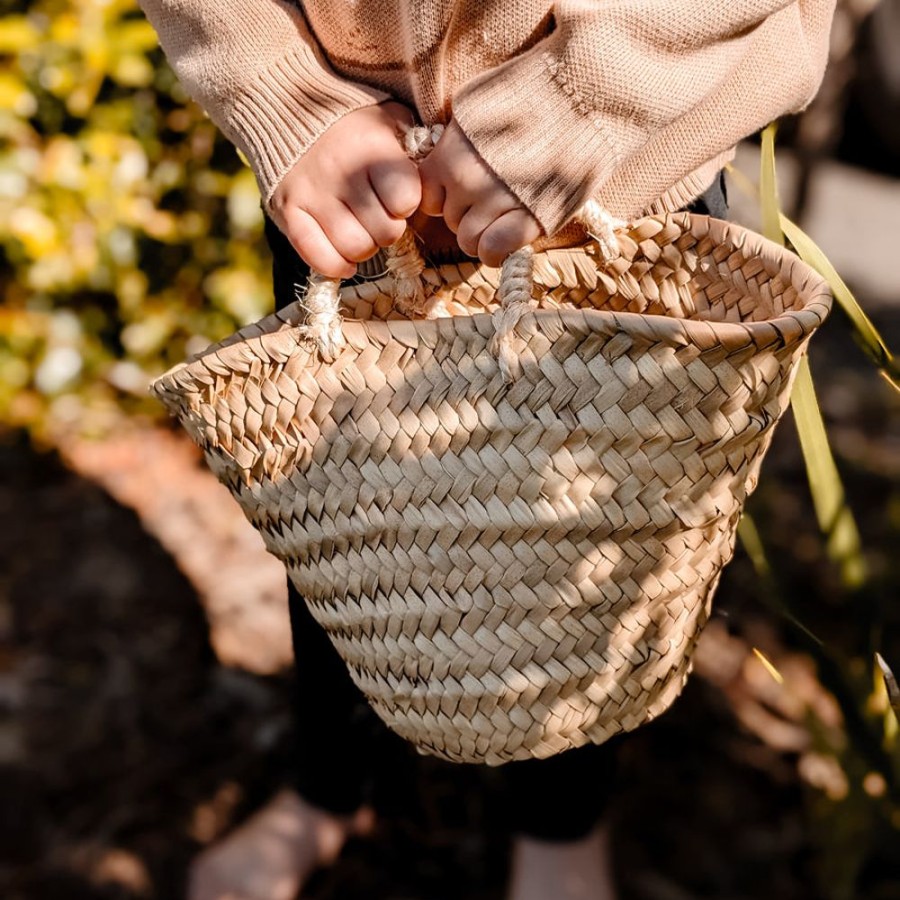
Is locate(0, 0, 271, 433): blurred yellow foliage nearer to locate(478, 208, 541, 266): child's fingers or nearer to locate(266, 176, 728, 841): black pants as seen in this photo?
locate(266, 176, 728, 841): black pants

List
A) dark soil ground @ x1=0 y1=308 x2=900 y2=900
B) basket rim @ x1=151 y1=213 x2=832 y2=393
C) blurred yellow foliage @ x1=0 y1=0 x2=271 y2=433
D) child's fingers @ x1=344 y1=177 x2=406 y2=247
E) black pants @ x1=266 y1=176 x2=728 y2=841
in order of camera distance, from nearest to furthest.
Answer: basket rim @ x1=151 y1=213 x2=832 y2=393 < child's fingers @ x1=344 y1=177 x2=406 y2=247 < black pants @ x1=266 y1=176 x2=728 y2=841 < dark soil ground @ x1=0 y1=308 x2=900 y2=900 < blurred yellow foliage @ x1=0 y1=0 x2=271 y2=433

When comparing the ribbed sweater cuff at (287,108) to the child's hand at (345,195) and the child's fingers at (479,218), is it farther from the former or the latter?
the child's fingers at (479,218)

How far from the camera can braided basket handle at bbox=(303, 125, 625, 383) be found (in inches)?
30.4

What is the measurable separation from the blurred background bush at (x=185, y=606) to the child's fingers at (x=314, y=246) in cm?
51

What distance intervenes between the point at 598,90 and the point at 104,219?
4.68 ft

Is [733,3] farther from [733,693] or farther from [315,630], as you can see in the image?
[733,693]

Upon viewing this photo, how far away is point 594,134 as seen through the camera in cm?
82

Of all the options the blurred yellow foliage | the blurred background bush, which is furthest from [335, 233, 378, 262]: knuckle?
the blurred yellow foliage

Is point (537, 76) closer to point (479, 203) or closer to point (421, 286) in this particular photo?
point (479, 203)

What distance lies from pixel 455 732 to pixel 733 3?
65cm

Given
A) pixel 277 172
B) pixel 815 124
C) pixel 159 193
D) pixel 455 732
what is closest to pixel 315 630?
pixel 455 732

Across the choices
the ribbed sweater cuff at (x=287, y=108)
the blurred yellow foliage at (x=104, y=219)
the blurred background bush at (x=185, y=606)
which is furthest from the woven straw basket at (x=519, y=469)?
the blurred yellow foliage at (x=104, y=219)

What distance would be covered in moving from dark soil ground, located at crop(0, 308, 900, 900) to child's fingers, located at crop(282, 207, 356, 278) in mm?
647

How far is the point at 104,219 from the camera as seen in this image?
1.99 meters
